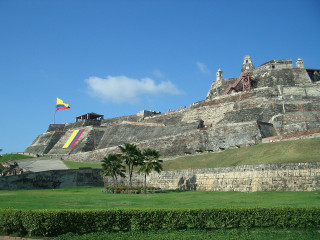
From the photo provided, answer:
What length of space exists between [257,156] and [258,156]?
135 mm

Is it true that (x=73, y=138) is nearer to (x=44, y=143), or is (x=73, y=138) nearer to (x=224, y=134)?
(x=44, y=143)

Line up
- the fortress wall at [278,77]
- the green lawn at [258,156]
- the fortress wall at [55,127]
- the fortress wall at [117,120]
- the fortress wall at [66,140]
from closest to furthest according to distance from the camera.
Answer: the green lawn at [258,156] → the fortress wall at [278,77] → the fortress wall at [66,140] → the fortress wall at [117,120] → the fortress wall at [55,127]

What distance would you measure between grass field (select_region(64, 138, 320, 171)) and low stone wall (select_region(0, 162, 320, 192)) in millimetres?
867

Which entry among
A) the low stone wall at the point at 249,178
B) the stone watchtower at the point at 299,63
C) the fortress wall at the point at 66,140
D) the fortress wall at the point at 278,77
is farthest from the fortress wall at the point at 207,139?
the stone watchtower at the point at 299,63

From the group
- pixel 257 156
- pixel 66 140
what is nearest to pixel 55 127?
pixel 66 140

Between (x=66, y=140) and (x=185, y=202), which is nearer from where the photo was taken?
(x=185, y=202)

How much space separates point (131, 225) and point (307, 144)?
19.3 m

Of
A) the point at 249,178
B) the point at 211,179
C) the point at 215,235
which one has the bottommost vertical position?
the point at 215,235

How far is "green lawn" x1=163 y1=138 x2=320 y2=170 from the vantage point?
25.8m

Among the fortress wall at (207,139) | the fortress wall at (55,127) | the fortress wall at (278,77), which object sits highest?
the fortress wall at (278,77)

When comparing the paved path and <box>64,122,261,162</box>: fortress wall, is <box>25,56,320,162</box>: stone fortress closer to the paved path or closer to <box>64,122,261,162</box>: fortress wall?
<box>64,122,261,162</box>: fortress wall

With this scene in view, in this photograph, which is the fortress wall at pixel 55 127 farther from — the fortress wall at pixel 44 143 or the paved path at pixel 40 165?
the paved path at pixel 40 165

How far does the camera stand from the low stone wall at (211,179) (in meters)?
24.0

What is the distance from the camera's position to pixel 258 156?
95.9 feet
